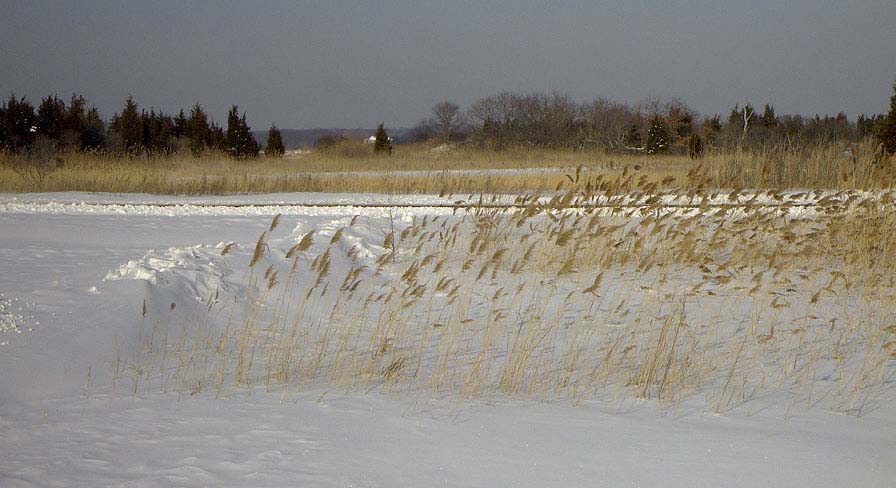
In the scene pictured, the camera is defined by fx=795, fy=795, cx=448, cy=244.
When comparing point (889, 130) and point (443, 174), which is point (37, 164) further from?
point (889, 130)

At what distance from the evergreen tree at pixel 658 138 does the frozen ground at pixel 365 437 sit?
1104 inches

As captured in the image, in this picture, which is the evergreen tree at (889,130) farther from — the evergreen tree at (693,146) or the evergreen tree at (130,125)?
the evergreen tree at (130,125)

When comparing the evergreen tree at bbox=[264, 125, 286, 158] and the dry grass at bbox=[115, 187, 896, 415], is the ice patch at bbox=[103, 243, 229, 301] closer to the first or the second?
the dry grass at bbox=[115, 187, 896, 415]

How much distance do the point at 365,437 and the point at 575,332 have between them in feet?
10.2

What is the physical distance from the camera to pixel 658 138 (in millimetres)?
32656

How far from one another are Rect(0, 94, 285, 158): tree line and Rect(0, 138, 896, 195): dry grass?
19.6 feet

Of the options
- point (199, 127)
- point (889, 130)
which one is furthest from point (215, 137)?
point (889, 130)

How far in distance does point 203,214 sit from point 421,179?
25.5ft

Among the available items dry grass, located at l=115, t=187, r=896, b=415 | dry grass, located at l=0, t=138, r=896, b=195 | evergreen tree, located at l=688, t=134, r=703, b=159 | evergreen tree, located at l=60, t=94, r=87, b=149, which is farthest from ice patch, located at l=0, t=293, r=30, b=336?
evergreen tree, located at l=60, t=94, r=87, b=149

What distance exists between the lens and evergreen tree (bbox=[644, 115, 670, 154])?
1253 inches

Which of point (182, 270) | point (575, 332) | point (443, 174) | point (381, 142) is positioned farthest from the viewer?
point (381, 142)

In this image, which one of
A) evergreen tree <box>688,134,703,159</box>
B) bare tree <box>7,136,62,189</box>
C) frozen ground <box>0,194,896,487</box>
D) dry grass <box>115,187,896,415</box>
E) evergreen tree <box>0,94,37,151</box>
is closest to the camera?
frozen ground <box>0,194,896,487</box>

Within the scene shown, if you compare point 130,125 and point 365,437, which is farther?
point 130,125

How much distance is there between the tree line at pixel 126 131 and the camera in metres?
31.6
